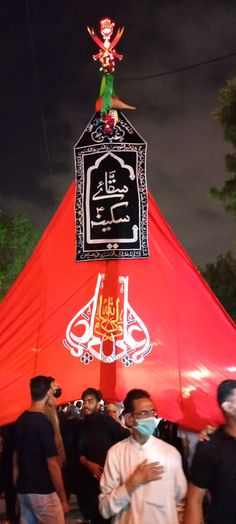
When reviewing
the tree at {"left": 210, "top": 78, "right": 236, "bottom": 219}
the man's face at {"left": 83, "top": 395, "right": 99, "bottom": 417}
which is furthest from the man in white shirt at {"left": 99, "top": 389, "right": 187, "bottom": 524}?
the tree at {"left": 210, "top": 78, "right": 236, "bottom": 219}

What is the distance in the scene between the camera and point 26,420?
4512 mm

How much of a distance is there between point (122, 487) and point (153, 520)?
22 centimetres

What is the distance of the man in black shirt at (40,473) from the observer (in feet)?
14.4

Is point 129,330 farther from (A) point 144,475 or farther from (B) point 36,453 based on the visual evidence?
(A) point 144,475

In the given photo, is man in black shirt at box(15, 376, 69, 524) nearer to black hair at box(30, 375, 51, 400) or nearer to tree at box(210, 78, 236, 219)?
black hair at box(30, 375, 51, 400)

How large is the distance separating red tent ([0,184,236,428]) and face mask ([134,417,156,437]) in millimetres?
2895

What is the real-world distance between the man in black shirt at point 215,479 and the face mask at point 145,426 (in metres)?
0.35

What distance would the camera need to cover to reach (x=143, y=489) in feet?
10.3

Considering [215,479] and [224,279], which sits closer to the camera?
[215,479]

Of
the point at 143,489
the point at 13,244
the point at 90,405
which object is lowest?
the point at 143,489

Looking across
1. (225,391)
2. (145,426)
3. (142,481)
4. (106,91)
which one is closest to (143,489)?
(142,481)

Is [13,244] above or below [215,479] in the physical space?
above

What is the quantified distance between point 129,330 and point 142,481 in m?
3.56

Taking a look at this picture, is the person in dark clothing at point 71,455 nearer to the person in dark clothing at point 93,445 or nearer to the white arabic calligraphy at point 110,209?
the person in dark clothing at point 93,445
